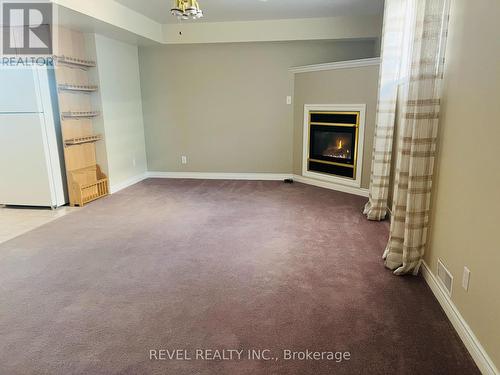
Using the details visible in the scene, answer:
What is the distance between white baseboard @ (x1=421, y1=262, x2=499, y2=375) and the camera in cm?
159

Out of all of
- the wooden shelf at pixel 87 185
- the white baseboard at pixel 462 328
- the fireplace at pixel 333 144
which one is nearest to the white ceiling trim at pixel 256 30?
the fireplace at pixel 333 144

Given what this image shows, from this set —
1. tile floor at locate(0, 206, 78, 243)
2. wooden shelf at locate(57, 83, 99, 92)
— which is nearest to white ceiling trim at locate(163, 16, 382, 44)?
wooden shelf at locate(57, 83, 99, 92)

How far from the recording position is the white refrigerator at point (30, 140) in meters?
4.02

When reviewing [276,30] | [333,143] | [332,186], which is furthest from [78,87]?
[332,186]

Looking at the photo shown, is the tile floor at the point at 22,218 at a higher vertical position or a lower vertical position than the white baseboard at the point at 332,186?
lower

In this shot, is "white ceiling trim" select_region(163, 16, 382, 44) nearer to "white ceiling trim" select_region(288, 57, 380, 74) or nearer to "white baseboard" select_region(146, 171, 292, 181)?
"white ceiling trim" select_region(288, 57, 380, 74)

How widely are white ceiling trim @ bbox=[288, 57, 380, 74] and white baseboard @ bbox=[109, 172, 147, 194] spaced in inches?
124

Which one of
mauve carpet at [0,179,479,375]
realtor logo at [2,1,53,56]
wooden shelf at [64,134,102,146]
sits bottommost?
mauve carpet at [0,179,479,375]

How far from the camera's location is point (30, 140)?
416 cm

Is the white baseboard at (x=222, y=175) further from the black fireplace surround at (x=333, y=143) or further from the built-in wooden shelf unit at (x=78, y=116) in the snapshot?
the built-in wooden shelf unit at (x=78, y=116)

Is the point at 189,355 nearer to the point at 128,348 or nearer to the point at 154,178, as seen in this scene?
the point at 128,348

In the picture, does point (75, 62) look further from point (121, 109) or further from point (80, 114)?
point (121, 109)

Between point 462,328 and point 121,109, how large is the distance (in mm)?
5171

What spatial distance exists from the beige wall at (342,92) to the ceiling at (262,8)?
0.80 meters
